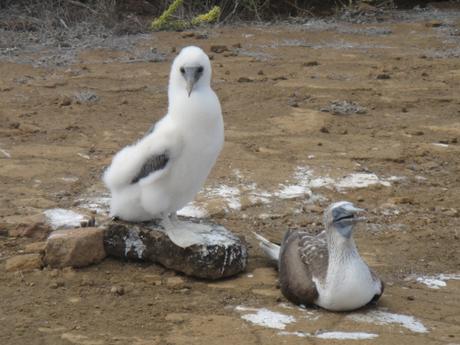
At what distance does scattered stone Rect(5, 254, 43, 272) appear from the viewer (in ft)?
20.8

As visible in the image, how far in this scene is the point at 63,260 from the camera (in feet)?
20.8

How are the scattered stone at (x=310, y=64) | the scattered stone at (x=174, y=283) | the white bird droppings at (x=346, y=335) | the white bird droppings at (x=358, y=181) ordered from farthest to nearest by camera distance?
the scattered stone at (x=310, y=64)
the white bird droppings at (x=358, y=181)
the scattered stone at (x=174, y=283)
the white bird droppings at (x=346, y=335)

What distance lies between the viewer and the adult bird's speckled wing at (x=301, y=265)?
585 centimetres

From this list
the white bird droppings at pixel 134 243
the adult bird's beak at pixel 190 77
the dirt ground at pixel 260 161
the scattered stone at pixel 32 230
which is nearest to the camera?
the dirt ground at pixel 260 161

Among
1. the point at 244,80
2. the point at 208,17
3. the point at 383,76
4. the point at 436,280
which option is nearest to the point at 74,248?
the point at 436,280

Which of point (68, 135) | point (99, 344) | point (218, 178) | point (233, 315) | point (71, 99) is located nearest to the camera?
point (99, 344)

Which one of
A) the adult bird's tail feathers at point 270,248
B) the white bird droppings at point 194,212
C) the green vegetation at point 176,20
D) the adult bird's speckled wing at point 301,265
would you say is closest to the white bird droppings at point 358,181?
the white bird droppings at point 194,212

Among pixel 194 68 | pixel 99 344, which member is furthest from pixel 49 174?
pixel 99 344

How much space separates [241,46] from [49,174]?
5.78m

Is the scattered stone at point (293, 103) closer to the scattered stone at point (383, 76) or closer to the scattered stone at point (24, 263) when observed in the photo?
the scattered stone at point (383, 76)

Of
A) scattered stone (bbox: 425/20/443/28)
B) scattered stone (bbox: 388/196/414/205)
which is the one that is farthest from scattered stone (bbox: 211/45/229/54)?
scattered stone (bbox: 388/196/414/205)

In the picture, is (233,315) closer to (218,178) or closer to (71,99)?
(218,178)

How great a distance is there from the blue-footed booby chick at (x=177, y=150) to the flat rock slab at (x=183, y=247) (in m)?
0.13

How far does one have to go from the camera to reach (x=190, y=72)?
19.6 feet
